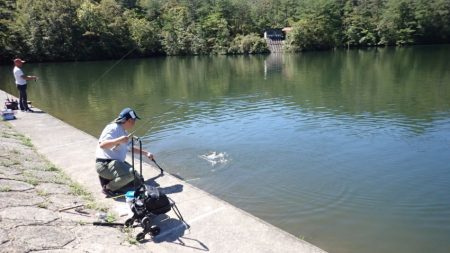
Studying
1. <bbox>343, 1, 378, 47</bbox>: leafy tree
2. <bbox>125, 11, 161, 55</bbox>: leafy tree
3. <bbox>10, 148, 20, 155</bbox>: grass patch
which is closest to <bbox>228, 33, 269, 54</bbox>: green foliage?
<bbox>125, 11, 161, 55</bbox>: leafy tree

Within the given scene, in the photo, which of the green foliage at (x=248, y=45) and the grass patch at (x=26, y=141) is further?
the green foliage at (x=248, y=45)

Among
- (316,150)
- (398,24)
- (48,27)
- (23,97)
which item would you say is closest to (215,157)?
(316,150)

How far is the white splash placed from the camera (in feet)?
35.8

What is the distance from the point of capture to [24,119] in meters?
13.9

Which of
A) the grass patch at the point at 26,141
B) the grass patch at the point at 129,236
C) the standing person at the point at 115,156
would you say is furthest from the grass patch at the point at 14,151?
the grass patch at the point at 129,236

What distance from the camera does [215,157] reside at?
1126 cm

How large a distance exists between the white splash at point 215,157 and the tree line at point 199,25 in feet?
175

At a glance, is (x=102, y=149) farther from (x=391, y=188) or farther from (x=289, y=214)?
(x=391, y=188)

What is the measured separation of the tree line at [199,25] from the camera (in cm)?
5803

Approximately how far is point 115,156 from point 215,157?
455 centimetres

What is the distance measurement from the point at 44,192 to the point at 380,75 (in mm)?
28747

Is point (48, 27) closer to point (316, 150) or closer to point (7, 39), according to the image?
point (7, 39)

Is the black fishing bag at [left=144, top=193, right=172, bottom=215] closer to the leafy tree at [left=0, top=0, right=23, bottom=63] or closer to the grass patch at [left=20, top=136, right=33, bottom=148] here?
the grass patch at [left=20, top=136, right=33, bottom=148]

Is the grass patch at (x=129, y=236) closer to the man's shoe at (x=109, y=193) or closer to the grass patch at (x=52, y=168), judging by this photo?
the man's shoe at (x=109, y=193)
